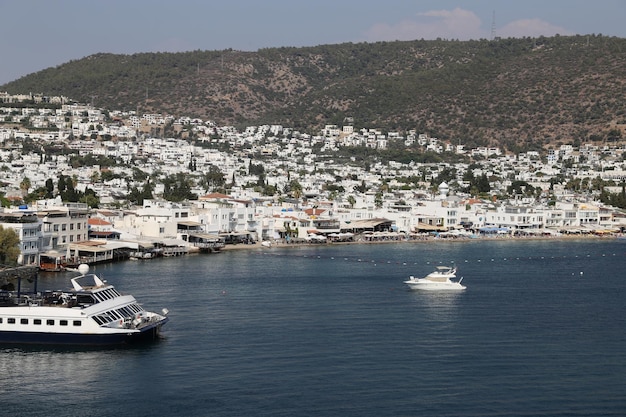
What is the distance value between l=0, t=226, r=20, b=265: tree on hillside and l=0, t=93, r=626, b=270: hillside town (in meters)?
2.12

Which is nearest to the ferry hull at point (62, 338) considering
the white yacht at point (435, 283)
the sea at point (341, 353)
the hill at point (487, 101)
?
the sea at point (341, 353)

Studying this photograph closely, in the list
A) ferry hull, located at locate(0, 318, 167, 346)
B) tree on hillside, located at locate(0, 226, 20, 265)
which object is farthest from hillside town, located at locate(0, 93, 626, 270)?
ferry hull, located at locate(0, 318, 167, 346)

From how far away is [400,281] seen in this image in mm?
50000

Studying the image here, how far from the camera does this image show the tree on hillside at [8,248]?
48250 mm

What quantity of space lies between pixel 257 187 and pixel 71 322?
7519 cm

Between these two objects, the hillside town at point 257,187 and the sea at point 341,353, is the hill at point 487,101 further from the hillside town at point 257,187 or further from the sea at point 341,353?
the sea at point 341,353

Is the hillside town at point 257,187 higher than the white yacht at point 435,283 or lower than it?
higher

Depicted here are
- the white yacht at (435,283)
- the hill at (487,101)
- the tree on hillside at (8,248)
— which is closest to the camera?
the white yacht at (435,283)

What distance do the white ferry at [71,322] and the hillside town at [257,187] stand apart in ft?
61.8

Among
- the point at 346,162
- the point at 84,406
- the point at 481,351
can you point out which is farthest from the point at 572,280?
the point at 346,162

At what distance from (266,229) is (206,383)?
156 ft

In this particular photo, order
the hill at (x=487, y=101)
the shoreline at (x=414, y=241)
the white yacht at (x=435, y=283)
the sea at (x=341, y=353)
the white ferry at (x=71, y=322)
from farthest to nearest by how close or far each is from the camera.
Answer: the hill at (x=487, y=101) → the shoreline at (x=414, y=241) → the white yacht at (x=435, y=283) → the white ferry at (x=71, y=322) → the sea at (x=341, y=353)

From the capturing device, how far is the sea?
26688 mm

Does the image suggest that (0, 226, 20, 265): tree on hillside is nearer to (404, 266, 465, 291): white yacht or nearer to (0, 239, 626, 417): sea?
(0, 239, 626, 417): sea
